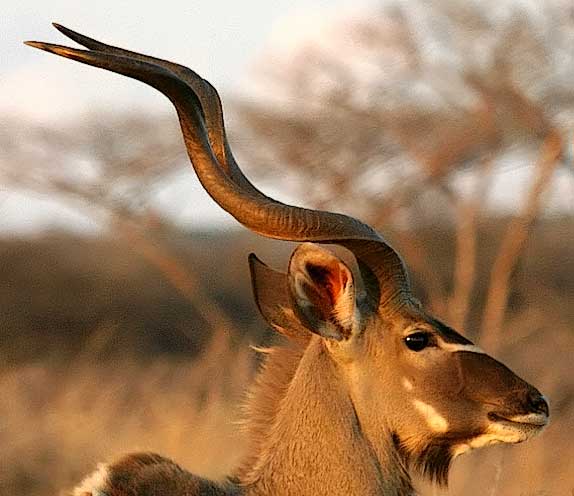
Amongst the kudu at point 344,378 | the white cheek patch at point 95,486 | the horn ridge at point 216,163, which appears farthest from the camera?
the kudu at point 344,378

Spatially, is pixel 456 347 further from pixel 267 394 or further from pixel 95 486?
pixel 95 486

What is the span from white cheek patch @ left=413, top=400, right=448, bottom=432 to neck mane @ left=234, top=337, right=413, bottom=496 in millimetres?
141

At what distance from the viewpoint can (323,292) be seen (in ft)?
19.6

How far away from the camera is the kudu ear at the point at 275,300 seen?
6.16 meters

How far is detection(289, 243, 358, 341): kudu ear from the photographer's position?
5.86 meters

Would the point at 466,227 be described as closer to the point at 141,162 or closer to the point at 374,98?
the point at 374,98

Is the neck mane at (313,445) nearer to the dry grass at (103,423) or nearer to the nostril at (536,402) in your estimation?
the nostril at (536,402)

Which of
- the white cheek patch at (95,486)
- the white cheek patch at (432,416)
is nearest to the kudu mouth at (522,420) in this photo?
the white cheek patch at (432,416)

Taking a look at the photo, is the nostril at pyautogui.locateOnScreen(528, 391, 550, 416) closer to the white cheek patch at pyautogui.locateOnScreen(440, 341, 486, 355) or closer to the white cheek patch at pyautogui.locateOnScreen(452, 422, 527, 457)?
the white cheek patch at pyautogui.locateOnScreen(452, 422, 527, 457)

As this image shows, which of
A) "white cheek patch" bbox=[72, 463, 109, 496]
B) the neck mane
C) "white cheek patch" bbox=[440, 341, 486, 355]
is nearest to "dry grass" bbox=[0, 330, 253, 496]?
the neck mane

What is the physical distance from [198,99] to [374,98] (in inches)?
557

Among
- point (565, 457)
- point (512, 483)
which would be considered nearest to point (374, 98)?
point (565, 457)

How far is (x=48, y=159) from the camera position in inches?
896

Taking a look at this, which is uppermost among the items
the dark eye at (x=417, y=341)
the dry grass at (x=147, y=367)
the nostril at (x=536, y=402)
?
the dark eye at (x=417, y=341)
